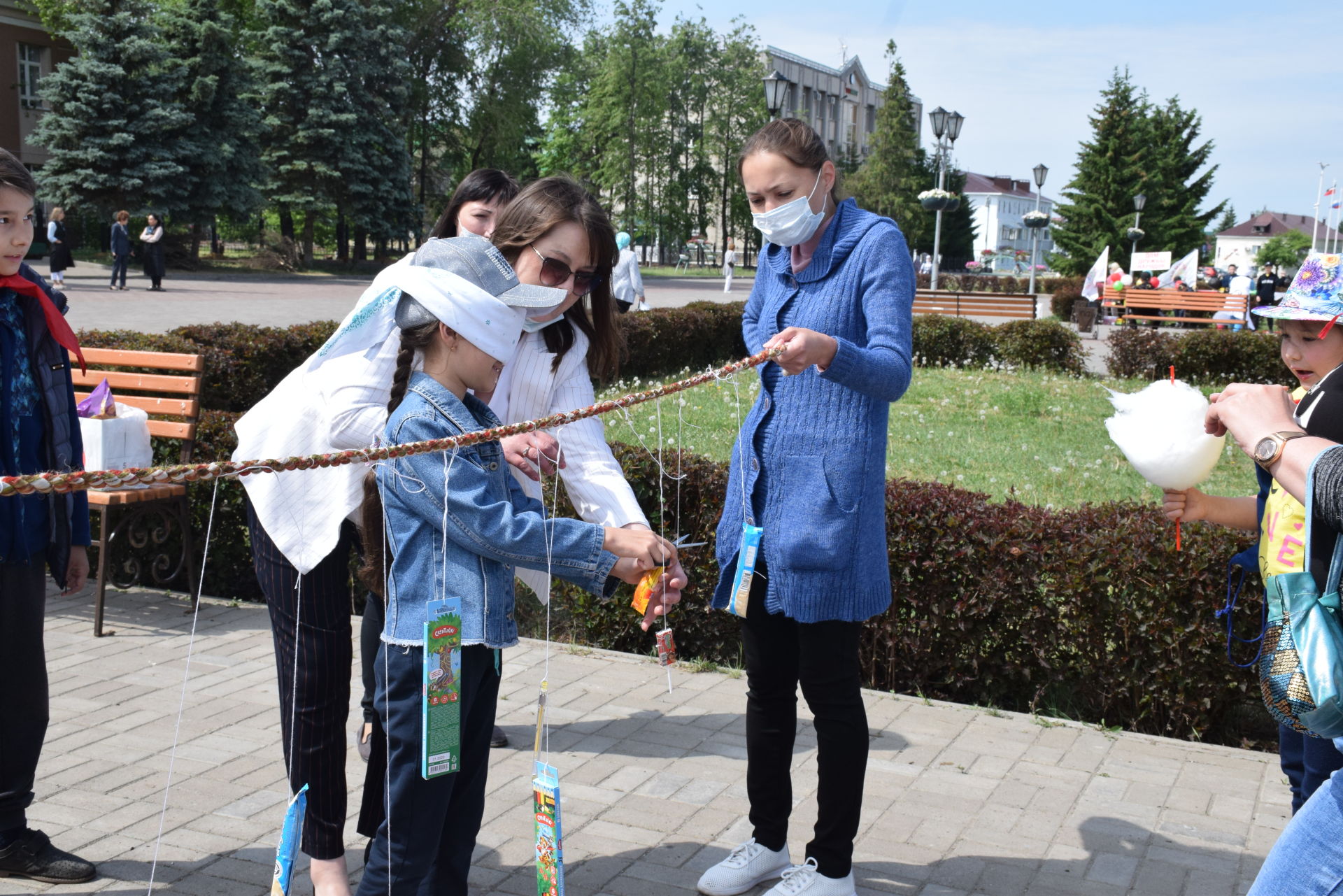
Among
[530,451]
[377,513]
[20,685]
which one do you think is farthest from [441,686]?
[20,685]

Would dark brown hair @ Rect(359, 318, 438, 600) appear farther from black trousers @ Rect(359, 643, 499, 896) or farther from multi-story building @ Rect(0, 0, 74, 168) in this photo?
multi-story building @ Rect(0, 0, 74, 168)

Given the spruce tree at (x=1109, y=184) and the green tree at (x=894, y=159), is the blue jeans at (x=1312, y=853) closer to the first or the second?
the spruce tree at (x=1109, y=184)

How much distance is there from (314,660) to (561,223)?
1.21 m

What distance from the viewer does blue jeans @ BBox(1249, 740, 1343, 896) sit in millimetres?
1920

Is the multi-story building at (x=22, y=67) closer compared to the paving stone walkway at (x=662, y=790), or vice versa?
the paving stone walkway at (x=662, y=790)

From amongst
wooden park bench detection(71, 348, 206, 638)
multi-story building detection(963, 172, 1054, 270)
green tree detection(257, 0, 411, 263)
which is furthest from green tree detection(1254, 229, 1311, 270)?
wooden park bench detection(71, 348, 206, 638)

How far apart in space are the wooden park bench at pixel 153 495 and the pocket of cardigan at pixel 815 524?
3.66 meters

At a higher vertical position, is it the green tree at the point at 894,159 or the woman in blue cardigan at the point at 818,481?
the green tree at the point at 894,159

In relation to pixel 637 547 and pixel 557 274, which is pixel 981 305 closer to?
pixel 557 274

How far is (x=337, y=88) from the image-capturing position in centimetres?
3366

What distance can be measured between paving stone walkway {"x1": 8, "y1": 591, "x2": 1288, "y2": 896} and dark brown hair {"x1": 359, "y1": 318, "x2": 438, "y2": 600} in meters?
1.19

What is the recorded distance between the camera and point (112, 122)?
28.8m

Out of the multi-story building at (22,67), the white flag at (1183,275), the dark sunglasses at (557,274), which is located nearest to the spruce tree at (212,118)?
the multi-story building at (22,67)

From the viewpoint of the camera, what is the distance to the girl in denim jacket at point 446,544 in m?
2.26
